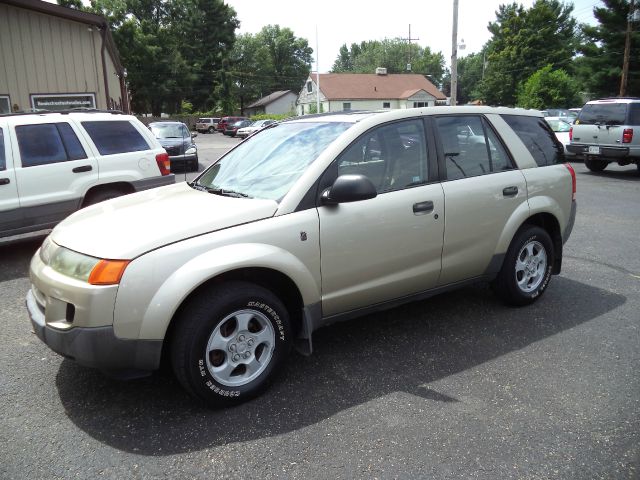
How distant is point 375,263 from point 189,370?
55.7 inches

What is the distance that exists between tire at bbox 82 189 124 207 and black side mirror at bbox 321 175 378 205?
4774 millimetres

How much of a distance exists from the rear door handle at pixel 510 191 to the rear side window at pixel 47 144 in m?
5.38

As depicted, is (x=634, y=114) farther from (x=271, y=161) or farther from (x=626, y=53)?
(x=626, y=53)

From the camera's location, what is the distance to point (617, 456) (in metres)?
2.59

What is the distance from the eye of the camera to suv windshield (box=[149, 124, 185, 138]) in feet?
54.5

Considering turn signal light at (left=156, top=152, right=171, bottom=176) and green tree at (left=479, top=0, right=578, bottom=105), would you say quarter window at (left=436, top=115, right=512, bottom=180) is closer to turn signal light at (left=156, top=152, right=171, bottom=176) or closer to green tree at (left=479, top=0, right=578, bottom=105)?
turn signal light at (left=156, top=152, right=171, bottom=176)

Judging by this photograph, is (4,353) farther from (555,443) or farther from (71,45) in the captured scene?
(71,45)

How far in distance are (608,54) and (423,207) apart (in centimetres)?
4009

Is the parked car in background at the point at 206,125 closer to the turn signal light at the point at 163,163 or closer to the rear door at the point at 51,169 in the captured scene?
the turn signal light at the point at 163,163

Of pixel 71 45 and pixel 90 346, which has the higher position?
pixel 71 45

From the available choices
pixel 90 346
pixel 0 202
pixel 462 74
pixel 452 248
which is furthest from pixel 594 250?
pixel 462 74

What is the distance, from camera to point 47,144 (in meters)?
6.57

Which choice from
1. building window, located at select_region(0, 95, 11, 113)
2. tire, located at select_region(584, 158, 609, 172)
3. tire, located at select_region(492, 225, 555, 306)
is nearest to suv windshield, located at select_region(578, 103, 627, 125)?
tire, located at select_region(584, 158, 609, 172)

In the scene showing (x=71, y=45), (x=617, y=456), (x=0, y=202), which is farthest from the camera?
(x=71, y=45)
